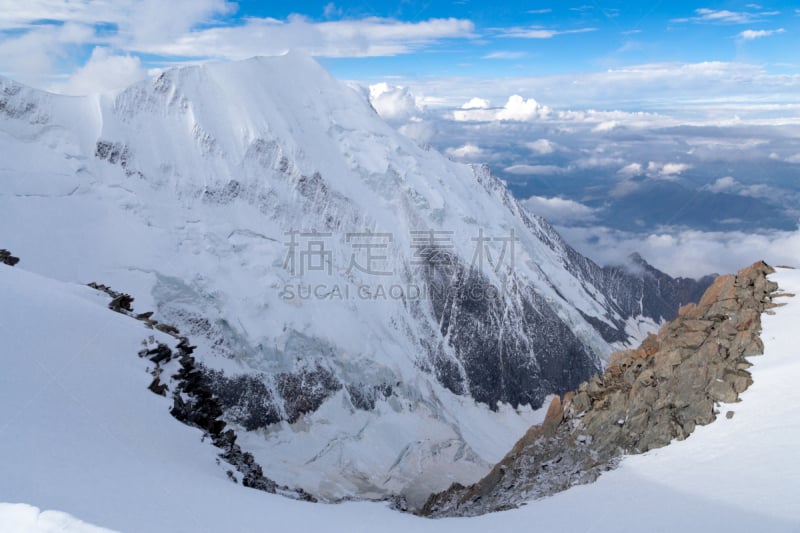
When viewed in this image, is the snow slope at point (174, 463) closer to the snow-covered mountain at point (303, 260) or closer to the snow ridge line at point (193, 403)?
the snow ridge line at point (193, 403)

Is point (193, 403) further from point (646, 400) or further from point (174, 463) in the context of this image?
point (646, 400)

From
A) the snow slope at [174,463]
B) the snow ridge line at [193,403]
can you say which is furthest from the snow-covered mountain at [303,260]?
the snow slope at [174,463]

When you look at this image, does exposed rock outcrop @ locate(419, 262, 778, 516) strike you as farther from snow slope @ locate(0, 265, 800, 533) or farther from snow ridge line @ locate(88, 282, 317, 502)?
snow ridge line @ locate(88, 282, 317, 502)

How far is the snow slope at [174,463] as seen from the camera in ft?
58.9

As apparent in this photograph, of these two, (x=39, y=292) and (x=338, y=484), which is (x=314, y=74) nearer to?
(x=338, y=484)

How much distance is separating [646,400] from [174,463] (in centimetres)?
2946

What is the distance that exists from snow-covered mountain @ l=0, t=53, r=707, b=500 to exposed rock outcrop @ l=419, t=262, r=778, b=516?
227ft

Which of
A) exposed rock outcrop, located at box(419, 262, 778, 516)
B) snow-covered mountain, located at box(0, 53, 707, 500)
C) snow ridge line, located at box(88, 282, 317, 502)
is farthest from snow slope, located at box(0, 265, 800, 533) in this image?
snow-covered mountain, located at box(0, 53, 707, 500)

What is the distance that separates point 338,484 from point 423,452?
2241 centimetres

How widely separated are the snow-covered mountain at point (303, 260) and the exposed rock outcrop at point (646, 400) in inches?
2729

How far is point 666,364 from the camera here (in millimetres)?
37375

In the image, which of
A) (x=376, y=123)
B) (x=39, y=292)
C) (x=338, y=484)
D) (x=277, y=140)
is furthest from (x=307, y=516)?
(x=376, y=123)

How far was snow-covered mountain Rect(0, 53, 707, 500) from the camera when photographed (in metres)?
105

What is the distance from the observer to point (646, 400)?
36.0 meters
